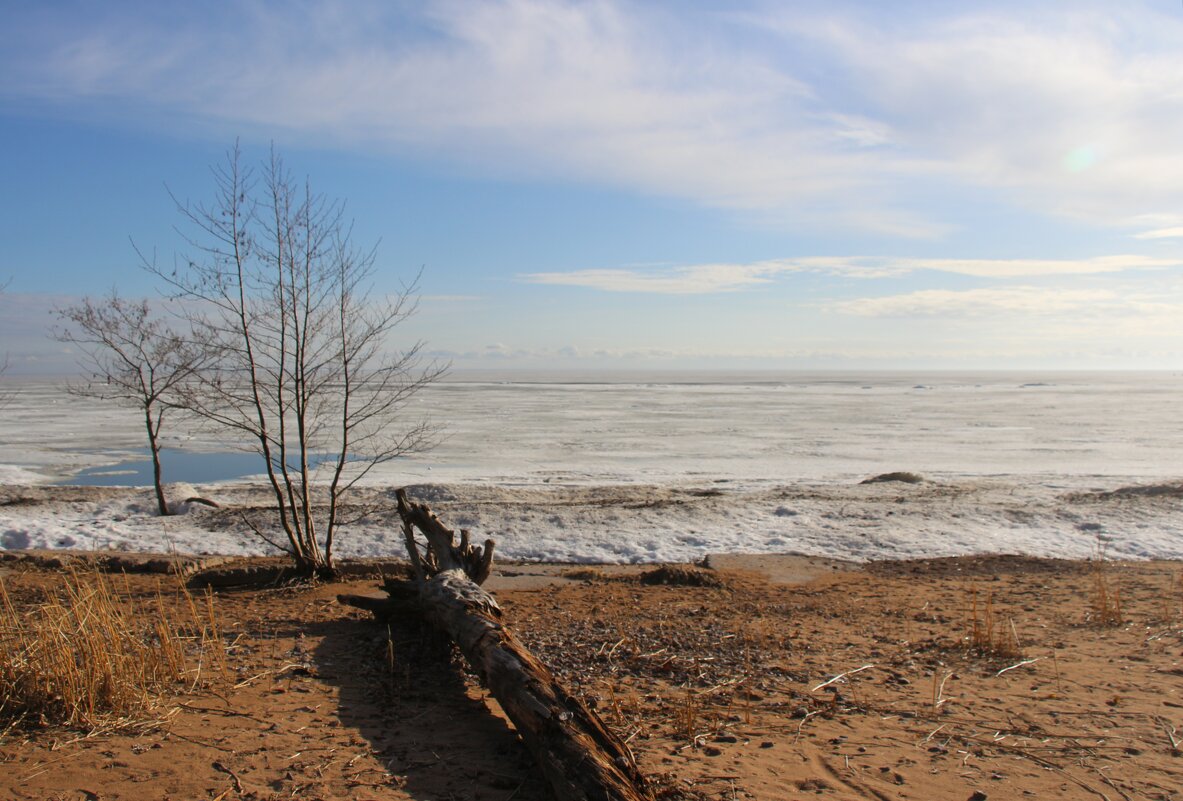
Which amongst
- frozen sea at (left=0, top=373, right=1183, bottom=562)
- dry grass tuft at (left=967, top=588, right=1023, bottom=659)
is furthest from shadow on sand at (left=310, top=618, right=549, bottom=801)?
frozen sea at (left=0, top=373, right=1183, bottom=562)

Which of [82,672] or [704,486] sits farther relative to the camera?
[704,486]

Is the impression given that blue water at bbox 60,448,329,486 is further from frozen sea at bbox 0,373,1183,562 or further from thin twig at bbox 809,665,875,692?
thin twig at bbox 809,665,875,692

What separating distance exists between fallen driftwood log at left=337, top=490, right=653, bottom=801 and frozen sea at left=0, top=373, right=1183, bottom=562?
5.82 metres

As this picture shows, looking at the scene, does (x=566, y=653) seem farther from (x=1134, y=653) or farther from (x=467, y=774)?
(x=1134, y=653)

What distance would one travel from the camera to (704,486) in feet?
60.6

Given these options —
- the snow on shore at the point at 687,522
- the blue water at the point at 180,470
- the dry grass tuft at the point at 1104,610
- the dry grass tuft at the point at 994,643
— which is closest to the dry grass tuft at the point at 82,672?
the dry grass tuft at the point at 994,643

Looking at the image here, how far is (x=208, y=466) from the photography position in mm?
22609

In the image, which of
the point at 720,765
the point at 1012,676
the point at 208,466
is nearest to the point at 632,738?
the point at 720,765

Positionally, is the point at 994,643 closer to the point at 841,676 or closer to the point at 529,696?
the point at 841,676

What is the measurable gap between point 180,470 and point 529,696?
20512 millimetres

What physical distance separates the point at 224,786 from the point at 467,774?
112 centimetres

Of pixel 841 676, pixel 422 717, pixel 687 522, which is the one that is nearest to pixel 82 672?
pixel 422 717

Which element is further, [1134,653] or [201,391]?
[201,391]

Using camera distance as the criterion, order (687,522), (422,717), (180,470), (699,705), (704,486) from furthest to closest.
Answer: (180,470) < (704,486) < (687,522) < (699,705) < (422,717)
